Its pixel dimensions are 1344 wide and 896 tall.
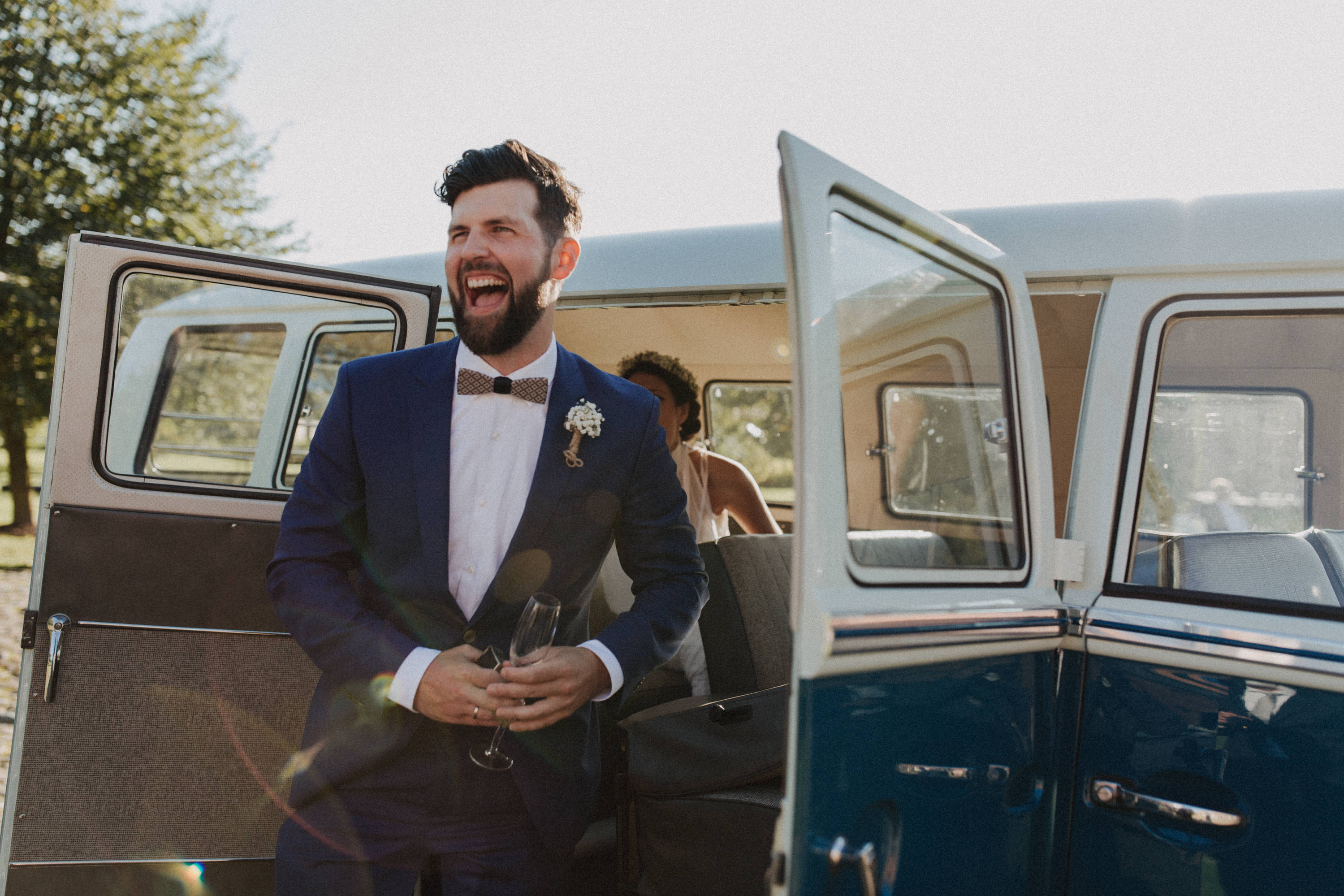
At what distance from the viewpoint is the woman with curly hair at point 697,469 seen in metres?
4.57

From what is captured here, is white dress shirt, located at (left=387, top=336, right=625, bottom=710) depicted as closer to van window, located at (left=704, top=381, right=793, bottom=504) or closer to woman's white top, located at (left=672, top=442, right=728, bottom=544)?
woman's white top, located at (left=672, top=442, right=728, bottom=544)

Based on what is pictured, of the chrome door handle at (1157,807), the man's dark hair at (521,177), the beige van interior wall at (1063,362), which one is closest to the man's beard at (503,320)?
the man's dark hair at (521,177)

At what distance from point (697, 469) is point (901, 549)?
288 centimetres

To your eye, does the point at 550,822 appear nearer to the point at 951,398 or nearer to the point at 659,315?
the point at 951,398

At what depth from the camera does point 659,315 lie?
479 cm

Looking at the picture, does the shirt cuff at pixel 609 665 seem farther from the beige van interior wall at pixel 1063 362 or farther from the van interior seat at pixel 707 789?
the beige van interior wall at pixel 1063 362

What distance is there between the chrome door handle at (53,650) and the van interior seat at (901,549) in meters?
2.24

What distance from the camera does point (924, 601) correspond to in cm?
163

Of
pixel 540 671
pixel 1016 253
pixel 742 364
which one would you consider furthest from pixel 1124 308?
pixel 742 364

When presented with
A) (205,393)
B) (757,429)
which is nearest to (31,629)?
(205,393)

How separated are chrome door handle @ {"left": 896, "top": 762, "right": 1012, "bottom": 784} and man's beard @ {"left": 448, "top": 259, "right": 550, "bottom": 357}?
119 centimetres

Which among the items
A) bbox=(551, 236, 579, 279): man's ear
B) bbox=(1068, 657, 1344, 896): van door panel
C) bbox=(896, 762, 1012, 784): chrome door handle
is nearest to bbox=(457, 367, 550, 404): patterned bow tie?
bbox=(551, 236, 579, 279): man's ear

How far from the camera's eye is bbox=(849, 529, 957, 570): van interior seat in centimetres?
160

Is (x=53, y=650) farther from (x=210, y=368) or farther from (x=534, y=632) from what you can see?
(x=210, y=368)
